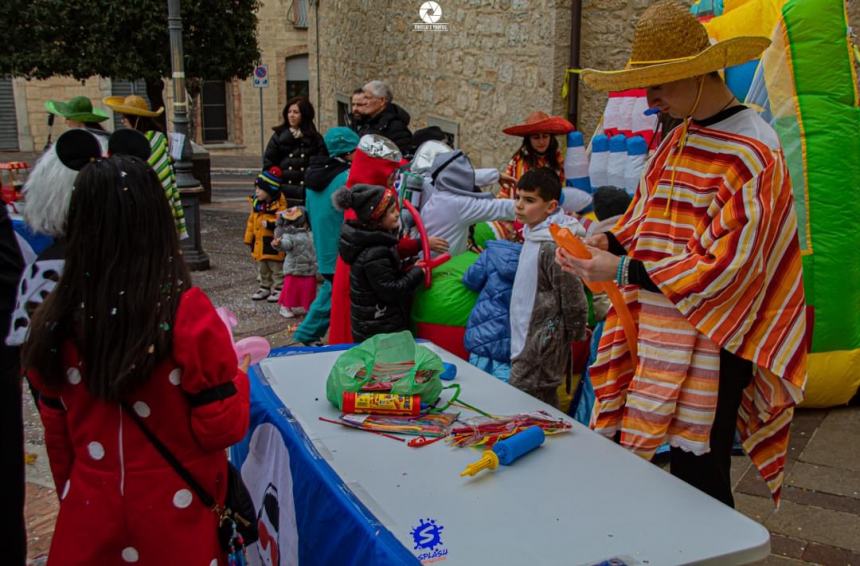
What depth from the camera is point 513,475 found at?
237 centimetres

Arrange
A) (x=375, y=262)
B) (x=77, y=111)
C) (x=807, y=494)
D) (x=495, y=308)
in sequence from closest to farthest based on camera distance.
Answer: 1. (x=807, y=494)
2. (x=495, y=308)
3. (x=375, y=262)
4. (x=77, y=111)

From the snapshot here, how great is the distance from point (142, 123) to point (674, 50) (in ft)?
16.3

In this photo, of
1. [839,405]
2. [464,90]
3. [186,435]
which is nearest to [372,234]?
[186,435]

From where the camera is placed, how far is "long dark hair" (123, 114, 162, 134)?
20.9 ft

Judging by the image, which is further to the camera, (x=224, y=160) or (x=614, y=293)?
(x=224, y=160)

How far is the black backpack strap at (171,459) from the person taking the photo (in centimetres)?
206

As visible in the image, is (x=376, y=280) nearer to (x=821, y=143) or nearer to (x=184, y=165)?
(x=821, y=143)

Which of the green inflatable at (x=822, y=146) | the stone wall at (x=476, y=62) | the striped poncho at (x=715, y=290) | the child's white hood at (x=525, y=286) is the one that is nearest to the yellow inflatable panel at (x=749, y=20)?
the green inflatable at (x=822, y=146)

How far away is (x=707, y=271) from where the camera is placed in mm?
2344

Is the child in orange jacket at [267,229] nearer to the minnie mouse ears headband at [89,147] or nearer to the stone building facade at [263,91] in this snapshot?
the minnie mouse ears headband at [89,147]

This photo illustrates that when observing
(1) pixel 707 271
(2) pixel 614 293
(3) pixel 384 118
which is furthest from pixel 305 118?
(1) pixel 707 271

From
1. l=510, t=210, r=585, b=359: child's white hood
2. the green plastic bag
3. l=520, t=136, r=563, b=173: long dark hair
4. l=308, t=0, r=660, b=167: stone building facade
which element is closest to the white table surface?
the green plastic bag

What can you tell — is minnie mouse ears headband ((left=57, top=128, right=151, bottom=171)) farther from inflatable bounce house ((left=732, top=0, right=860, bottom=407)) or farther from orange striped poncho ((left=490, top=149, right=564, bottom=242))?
orange striped poncho ((left=490, top=149, right=564, bottom=242))

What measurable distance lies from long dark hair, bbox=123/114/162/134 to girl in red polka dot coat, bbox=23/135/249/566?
4.63 metres
